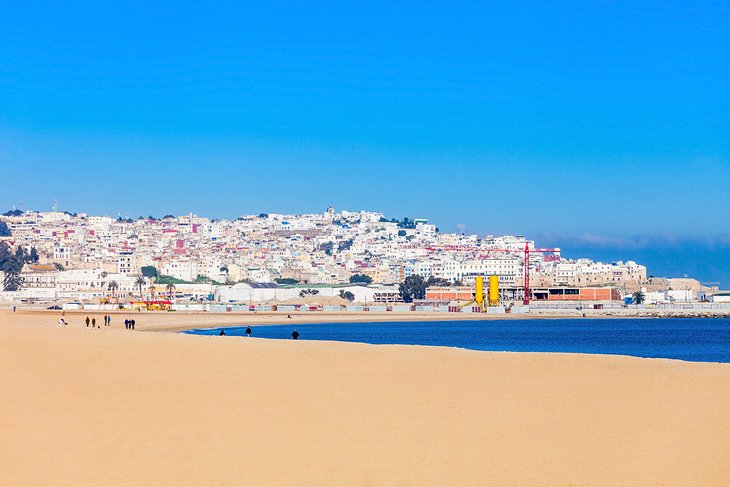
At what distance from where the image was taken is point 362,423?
11.0 metres

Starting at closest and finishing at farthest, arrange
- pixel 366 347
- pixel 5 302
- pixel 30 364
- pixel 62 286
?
pixel 30 364, pixel 366 347, pixel 5 302, pixel 62 286

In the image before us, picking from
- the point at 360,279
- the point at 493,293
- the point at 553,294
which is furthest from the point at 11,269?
the point at 493,293

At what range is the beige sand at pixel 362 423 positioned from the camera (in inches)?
346

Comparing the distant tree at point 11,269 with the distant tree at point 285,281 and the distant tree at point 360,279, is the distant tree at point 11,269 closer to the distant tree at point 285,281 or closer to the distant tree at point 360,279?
the distant tree at point 285,281

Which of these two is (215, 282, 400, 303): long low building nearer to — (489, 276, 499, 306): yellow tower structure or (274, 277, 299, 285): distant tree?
(274, 277, 299, 285): distant tree

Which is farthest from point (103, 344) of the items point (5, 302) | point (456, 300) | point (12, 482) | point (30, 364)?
point (5, 302)

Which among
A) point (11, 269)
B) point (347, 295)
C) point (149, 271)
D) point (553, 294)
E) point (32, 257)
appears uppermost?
point (32, 257)

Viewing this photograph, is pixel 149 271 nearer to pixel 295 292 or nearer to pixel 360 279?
pixel 360 279

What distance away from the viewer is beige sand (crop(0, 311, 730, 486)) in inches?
346

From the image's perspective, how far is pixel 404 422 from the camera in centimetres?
1112

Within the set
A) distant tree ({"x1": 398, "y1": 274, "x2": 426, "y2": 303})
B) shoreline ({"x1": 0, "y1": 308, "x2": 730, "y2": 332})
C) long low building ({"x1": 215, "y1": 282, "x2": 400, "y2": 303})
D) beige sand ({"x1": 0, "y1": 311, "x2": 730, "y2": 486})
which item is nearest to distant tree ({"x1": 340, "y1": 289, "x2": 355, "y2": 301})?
long low building ({"x1": 215, "y1": 282, "x2": 400, "y2": 303})

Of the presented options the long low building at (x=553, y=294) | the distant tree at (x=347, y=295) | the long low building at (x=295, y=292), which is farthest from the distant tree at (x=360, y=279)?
the long low building at (x=553, y=294)

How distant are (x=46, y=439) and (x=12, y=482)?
1673 mm

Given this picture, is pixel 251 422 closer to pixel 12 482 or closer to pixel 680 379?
pixel 12 482
